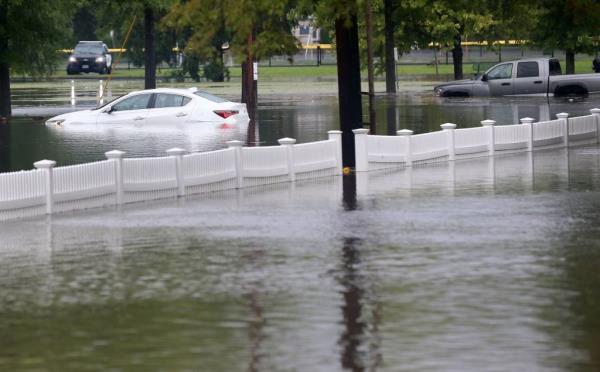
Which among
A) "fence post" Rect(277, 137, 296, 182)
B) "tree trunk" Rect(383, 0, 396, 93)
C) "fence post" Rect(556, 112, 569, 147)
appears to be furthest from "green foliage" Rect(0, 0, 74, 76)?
"fence post" Rect(277, 137, 296, 182)

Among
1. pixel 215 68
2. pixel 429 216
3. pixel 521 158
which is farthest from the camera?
pixel 215 68

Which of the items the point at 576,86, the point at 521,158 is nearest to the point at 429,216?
the point at 521,158

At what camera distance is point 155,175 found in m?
20.9

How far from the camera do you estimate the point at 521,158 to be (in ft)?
91.0

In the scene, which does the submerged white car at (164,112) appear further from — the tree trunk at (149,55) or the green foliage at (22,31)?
the tree trunk at (149,55)

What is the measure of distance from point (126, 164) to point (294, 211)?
282 centimetres

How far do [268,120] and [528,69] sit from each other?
607 inches

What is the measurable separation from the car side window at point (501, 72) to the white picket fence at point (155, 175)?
29.3 meters

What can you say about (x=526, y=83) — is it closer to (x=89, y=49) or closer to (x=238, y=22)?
(x=238, y=22)

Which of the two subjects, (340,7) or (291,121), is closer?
(340,7)

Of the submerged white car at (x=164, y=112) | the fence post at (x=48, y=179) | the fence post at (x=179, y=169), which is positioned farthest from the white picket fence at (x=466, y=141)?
the submerged white car at (x=164, y=112)

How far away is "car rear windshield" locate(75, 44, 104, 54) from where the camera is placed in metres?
81.4

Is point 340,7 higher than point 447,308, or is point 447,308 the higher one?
point 340,7

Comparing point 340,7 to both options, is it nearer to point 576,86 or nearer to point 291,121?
point 291,121
